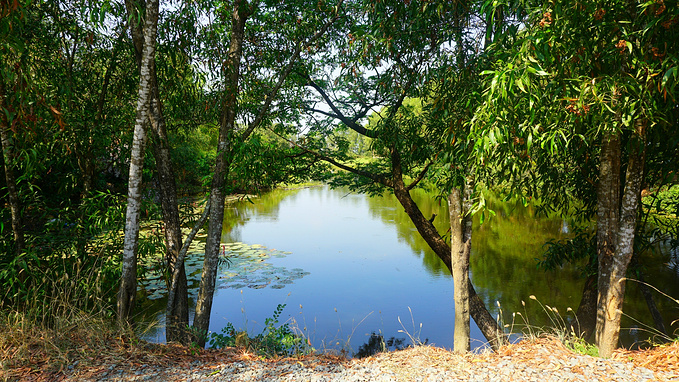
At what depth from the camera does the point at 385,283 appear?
8.52 meters

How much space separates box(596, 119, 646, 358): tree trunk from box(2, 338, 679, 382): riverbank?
666 mm

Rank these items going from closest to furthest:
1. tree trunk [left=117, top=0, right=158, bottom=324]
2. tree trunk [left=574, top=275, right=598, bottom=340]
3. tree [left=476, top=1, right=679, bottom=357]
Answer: tree [left=476, top=1, right=679, bottom=357], tree trunk [left=117, top=0, right=158, bottom=324], tree trunk [left=574, top=275, right=598, bottom=340]

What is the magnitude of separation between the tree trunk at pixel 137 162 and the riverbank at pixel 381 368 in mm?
684

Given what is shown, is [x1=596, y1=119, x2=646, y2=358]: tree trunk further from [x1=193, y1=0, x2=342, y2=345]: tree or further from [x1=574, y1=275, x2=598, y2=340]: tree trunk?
[x1=193, y1=0, x2=342, y2=345]: tree

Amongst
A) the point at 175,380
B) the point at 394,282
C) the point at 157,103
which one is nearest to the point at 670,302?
the point at 394,282

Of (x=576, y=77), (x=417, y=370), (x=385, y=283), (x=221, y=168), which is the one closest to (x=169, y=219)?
(x=221, y=168)

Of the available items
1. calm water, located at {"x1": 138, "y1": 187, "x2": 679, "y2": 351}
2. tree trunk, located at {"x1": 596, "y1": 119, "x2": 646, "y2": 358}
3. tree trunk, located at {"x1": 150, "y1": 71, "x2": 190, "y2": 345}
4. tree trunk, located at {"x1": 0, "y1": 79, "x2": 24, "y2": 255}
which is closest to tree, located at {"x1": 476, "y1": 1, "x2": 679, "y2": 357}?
tree trunk, located at {"x1": 596, "y1": 119, "x2": 646, "y2": 358}

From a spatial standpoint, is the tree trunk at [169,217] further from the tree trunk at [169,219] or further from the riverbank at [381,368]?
the riverbank at [381,368]

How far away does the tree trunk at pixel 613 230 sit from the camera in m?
3.51

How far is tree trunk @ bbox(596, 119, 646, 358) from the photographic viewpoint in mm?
3514

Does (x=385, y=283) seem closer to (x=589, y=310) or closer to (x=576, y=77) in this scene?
(x=589, y=310)

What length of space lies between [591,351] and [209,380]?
120 inches

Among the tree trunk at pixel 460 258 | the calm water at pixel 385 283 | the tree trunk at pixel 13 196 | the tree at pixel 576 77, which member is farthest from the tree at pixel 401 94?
the tree trunk at pixel 13 196

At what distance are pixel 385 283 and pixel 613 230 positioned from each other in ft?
17.0
